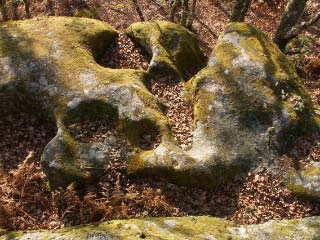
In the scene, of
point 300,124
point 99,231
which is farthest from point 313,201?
point 99,231

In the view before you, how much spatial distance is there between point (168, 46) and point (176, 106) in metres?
2.26

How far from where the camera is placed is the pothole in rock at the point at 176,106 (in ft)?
30.4

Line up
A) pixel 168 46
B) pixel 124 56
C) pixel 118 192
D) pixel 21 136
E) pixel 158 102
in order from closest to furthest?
pixel 118 192
pixel 21 136
pixel 158 102
pixel 168 46
pixel 124 56

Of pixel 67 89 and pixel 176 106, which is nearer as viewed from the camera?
pixel 67 89

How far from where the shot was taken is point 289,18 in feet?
38.1

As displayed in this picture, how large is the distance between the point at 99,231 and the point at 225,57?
6157mm

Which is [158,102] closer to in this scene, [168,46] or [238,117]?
[238,117]

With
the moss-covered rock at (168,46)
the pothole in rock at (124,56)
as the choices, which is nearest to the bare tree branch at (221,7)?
the moss-covered rock at (168,46)

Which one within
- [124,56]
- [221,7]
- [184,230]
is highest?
[221,7]

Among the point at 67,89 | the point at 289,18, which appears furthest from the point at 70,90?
the point at 289,18

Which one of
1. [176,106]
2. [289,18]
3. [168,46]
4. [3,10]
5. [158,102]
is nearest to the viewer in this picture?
[158,102]

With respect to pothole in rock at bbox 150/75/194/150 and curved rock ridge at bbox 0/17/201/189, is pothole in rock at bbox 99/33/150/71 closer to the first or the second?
curved rock ridge at bbox 0/17/201/189

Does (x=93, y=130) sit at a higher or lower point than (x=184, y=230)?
higher

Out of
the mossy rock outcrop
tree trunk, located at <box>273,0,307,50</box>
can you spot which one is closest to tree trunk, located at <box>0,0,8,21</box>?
the mossy rock outcrop
